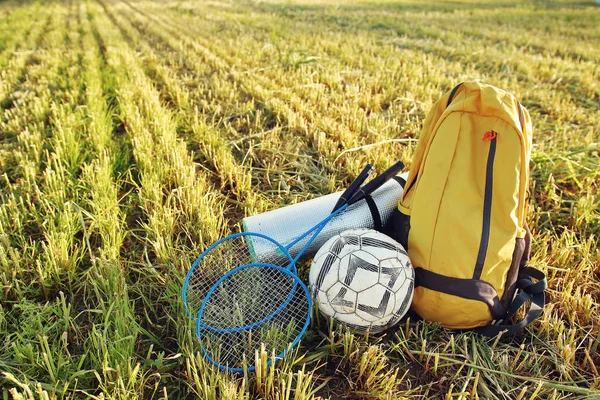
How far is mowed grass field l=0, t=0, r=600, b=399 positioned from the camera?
1868 mm

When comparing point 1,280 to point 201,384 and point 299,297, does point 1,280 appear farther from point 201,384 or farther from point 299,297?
point 299,297

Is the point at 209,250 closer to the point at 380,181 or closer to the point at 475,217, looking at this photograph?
the point at 380,181

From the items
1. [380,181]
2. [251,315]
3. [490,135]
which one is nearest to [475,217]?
[490,135]

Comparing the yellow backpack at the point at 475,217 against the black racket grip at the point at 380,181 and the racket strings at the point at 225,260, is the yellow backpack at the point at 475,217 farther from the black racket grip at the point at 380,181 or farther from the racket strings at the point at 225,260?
the racket strings at the point at 225,260

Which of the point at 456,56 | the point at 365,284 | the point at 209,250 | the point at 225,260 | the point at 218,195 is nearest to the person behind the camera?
the point at 365,284

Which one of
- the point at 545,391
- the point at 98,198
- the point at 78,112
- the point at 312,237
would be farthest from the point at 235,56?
the point at 545,391

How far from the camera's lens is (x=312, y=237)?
2398 millimetres

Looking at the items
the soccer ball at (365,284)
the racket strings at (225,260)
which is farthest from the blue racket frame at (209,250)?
the soccer ball at (365,284)

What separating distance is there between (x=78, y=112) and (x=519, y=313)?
13.9 ft

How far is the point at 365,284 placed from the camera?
2012 mm

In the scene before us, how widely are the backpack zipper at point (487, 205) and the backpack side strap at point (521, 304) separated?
26cm

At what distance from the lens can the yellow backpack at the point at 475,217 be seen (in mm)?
2041

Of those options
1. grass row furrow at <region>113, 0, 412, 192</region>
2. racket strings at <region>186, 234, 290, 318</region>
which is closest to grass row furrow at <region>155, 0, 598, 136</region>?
grass row furrow at <region>113, 0, 412, 192</region>

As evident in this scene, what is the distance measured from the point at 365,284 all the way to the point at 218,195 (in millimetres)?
1510
